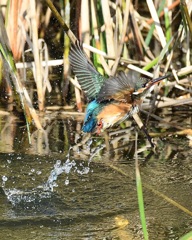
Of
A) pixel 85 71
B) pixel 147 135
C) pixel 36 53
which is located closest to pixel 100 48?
pixel 36 53

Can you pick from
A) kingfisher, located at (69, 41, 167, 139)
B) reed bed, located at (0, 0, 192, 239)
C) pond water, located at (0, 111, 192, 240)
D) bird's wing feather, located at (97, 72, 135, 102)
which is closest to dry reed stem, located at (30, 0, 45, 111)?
reed bed, located at (0, 0, 192, 239)

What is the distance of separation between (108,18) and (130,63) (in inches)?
18.0

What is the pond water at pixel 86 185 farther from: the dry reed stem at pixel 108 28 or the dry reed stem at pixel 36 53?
the dry reed stem at pixel 108 28

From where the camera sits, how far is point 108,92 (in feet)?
11.6

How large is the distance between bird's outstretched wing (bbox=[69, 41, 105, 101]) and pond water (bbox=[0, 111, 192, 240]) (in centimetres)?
57

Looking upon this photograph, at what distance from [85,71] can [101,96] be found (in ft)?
0.88

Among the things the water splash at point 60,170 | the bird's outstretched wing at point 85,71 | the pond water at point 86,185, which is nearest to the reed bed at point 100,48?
the pond water at point 86,185

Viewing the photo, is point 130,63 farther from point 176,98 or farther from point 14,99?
point 14,99

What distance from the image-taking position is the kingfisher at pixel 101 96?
360 centimetres

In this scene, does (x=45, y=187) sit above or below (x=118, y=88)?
below

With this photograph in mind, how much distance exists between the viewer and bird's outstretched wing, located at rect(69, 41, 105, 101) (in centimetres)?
378

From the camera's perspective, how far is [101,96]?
3.62m

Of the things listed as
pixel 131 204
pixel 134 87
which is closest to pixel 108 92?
pixel 134 87

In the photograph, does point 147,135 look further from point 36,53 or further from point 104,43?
point 36,53
